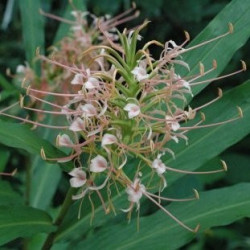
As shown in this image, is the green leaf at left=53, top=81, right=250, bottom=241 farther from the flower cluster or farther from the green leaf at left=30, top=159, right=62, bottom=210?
the green leaf at left=30, top=159, right=62, bottom=210

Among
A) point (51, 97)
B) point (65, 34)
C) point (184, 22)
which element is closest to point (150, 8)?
point (184, 22)

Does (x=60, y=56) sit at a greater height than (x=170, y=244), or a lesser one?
greater

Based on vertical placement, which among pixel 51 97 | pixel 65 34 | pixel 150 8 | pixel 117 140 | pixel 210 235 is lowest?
pixel 210 235

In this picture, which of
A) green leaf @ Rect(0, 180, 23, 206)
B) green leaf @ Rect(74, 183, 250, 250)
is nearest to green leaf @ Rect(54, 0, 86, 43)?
green leaf @ Rect(0, 180, 23, 206)

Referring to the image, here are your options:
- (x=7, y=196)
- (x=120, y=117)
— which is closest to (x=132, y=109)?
(x=120, y=117)

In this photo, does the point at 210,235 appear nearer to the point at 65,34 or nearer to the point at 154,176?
the point at 65,34

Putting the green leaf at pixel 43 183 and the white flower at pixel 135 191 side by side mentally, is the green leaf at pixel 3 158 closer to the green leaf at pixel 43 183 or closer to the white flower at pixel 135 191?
the green leaf at pixel 43 183

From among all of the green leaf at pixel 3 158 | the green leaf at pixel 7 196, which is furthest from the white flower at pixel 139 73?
the green leaf at pixel 3 158
